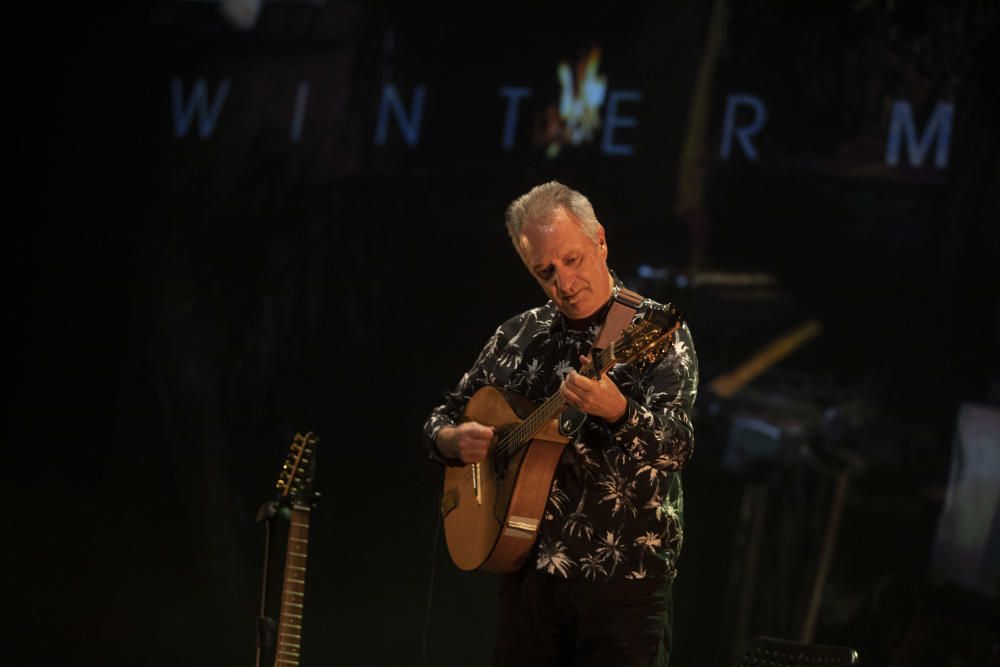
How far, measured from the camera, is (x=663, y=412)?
244cm

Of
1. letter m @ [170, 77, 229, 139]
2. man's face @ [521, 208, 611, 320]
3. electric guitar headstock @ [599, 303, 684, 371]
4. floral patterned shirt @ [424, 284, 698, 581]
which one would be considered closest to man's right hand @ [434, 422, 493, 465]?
floral patterned shirt @ [424, 284, 698, 581]

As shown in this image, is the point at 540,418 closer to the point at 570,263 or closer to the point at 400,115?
the point at 570,263

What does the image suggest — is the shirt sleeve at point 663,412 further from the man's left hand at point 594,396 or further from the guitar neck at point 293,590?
the guitar neck at point 293,590

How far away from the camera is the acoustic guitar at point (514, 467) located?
2.38 metres

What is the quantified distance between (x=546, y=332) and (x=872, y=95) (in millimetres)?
2235

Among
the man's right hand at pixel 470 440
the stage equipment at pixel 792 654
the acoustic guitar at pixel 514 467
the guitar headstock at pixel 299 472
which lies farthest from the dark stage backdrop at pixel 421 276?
the man's right hand at pixel 470 440

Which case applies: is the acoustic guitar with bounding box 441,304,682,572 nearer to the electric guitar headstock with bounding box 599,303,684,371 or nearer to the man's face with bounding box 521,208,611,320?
the electric guitar headstock with bounding box 599,303,684,371

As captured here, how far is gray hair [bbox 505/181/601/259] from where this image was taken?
8.84 feet

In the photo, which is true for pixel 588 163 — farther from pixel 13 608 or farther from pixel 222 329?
pixel 13 608

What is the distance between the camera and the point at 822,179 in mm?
4422

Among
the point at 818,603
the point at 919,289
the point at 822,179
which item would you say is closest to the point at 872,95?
the point at 822,179

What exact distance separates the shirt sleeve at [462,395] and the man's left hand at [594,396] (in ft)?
2.29

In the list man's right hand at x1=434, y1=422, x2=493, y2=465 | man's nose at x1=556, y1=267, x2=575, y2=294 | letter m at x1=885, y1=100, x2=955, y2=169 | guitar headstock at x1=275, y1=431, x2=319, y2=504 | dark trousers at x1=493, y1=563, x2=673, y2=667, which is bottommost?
dark trousers at x1=493, y1=563, x2=673, y2=667

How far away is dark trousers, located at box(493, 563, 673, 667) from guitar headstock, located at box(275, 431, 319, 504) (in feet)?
2.29
